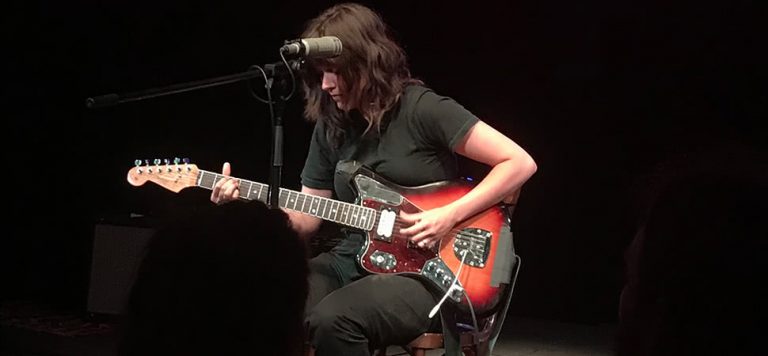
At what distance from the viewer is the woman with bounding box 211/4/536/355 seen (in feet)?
9.01

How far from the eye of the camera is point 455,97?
421 centimetres

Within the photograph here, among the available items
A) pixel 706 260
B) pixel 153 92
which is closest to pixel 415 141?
pixel 153 92

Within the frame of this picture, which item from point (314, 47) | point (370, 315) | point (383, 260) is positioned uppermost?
point (314, 47)

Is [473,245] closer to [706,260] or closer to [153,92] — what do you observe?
[153,92]

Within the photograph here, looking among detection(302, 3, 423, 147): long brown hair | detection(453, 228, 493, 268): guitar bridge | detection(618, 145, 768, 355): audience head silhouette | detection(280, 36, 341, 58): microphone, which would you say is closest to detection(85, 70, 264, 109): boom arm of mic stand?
detection(280, 36, 341, 58): microphone

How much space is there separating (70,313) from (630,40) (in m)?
3.00

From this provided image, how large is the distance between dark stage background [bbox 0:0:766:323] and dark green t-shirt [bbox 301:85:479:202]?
1378 mm

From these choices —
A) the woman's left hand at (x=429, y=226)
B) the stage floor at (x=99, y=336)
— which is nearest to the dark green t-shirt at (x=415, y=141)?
the woman's left hand at (x=429, y=226)

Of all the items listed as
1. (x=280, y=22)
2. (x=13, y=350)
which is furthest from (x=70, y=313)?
(x=280, y=22)

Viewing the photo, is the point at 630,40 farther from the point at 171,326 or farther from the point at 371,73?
the point at 171,326

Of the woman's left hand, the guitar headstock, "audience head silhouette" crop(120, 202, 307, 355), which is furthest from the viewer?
the guitar headstock

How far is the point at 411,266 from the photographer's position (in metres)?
2.74

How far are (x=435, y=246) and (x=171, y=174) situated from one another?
990mm

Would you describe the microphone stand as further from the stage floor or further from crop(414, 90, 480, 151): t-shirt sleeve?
the stage floor
